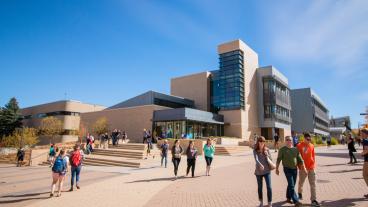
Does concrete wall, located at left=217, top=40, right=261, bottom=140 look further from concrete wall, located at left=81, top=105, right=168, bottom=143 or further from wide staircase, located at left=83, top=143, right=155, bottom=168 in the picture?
wide staircase, located at left=83, top=143, right=155, bottom=168

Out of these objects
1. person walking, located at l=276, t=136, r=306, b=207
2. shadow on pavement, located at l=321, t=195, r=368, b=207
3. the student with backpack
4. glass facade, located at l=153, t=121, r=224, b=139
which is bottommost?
shadow on pavement, located at l=321, t=195, r=368, b=207

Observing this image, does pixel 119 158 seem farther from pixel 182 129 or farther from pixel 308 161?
pixel 308 161

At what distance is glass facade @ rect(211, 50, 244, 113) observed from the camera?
42719 mm

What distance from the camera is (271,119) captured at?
153 feet

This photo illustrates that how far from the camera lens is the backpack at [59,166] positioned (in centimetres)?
923

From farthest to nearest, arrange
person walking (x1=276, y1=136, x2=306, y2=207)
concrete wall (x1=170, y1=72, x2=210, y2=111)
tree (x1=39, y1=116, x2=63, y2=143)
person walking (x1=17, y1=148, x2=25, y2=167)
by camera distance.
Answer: tree (x1=39, y1=116, x2=63, y2=143) < concrete wall (x1=170, y1=72, x2=210, y2=111) < person walking (x1=17, y1=148, x2=25, y2=167) < person walking (x1=276, y1=136, x2=306, y2=207)

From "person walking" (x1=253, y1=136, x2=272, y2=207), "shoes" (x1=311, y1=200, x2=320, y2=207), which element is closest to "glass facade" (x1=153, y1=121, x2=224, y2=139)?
"person walking" (x1=253, y1=136, x2=272, y2=207)

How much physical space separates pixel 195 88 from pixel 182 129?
49.2 feet

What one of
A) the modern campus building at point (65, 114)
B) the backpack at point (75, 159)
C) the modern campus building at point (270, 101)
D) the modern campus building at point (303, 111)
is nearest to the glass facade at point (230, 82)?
the modern campus building at point (270, 101)

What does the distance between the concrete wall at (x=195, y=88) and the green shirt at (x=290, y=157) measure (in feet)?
135

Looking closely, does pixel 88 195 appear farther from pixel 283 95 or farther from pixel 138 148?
pixel 283 95

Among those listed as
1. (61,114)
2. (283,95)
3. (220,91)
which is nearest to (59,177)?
(220,91)

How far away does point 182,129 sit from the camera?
1467 inches

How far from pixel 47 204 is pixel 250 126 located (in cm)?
3995
